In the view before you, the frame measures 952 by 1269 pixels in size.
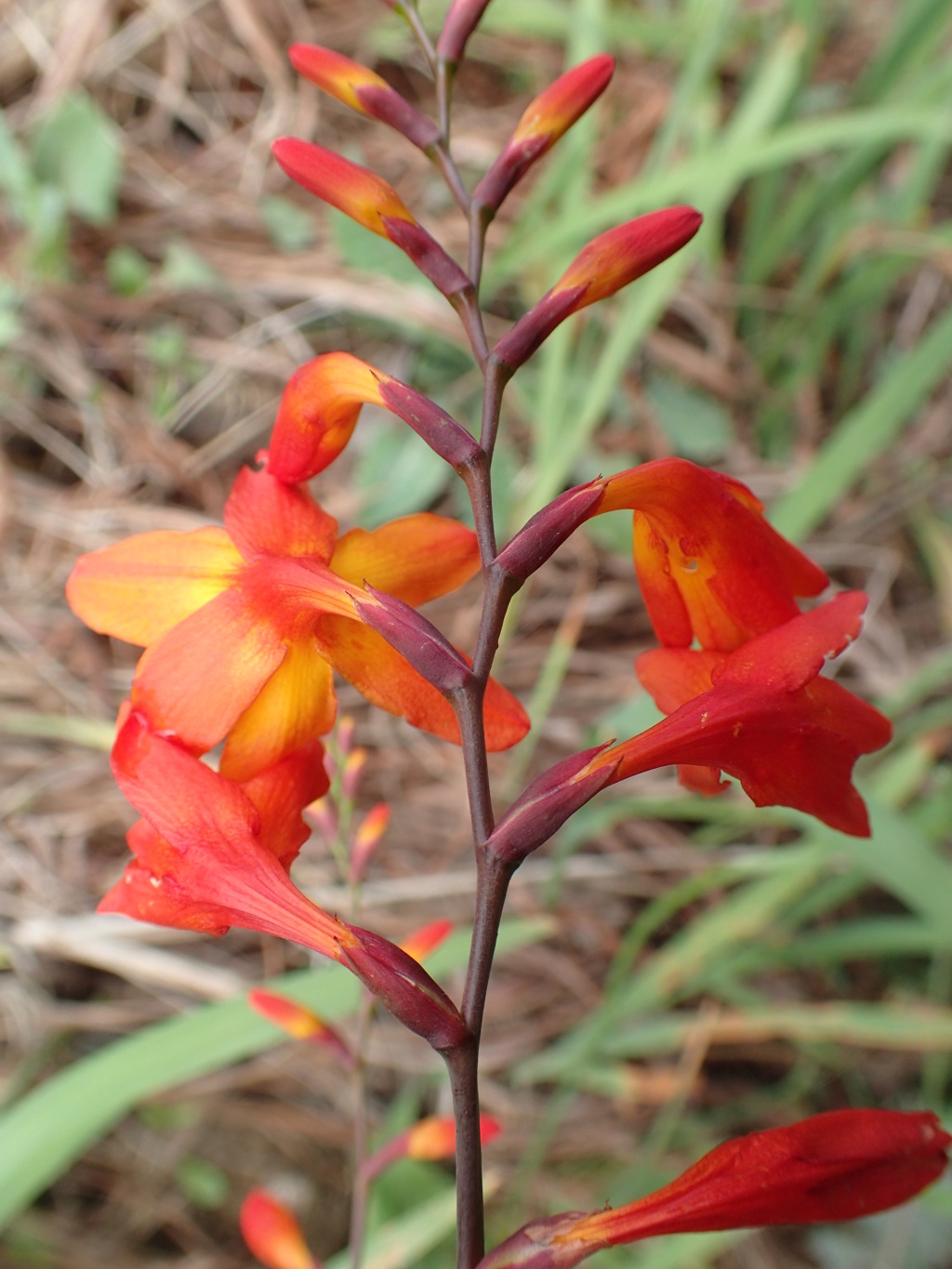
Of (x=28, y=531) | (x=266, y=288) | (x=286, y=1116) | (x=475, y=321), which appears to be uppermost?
(x=266, y=288)

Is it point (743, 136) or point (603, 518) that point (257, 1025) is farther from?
point (743, 136)

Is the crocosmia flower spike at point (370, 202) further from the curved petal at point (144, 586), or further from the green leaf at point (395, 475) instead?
the green leaf at point (395, 475)

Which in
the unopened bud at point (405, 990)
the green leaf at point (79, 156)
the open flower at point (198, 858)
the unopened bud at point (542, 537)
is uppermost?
the green leaf at point (79, 156)

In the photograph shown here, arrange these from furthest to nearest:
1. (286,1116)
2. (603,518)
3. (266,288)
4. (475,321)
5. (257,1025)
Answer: (266,288)
(286,1116)
(603,518)
(257,1025)
(475,321)

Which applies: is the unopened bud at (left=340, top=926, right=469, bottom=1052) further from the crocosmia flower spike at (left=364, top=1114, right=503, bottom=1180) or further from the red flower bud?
the red flower bud

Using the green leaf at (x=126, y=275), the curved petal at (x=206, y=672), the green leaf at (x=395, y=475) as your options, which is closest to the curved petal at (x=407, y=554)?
the curved petal at (x=206, y=672)

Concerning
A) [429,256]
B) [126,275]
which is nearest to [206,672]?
[429,256]

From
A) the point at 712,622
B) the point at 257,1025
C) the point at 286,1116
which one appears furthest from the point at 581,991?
the point at 712,622

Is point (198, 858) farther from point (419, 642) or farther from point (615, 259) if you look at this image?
point (615, 259)
